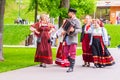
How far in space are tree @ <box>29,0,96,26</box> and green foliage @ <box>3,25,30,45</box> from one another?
5.06 m

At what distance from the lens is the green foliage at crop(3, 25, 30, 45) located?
159 feet

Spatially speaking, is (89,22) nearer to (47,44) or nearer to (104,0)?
(47,44)

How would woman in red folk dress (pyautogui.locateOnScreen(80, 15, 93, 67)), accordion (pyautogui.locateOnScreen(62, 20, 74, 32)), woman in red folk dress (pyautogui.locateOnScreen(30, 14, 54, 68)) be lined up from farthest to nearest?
woman in red folk dress (pyautogui.locateOnScreen(80, 15, 93, 67)) < woman in red folk dress (pyautogui.locateOnScreen(30, 14, 54, 68)) < accordion (pyautogui.locateOnScreen(62, 20, 74, 32))

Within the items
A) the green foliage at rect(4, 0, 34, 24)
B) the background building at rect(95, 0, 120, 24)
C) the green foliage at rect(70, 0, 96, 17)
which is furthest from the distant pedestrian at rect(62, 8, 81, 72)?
the green foliage at rect(4, 0, 34, 24)

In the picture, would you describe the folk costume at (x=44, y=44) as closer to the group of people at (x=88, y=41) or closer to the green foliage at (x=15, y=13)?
the group of people at (x=88, y=41)

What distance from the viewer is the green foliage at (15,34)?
48.3 meters

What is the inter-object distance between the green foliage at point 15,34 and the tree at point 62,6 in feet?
16.6

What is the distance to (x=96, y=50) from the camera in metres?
18.4

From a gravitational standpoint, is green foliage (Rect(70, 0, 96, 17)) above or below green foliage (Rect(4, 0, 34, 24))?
→ above

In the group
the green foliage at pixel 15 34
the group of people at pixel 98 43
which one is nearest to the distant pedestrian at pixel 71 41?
the group of people at pixel 98 43

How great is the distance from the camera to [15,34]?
166 feet

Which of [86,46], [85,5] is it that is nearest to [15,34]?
[85,5]

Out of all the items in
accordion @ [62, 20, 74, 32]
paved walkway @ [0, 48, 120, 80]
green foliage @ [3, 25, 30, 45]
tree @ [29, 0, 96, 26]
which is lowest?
green foliage @ [3, 25, 30, 45]

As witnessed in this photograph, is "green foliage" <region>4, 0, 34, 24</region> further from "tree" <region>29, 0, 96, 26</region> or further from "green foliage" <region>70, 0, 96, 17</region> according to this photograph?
"tree" <region>29, 0, 96, 26</region>
